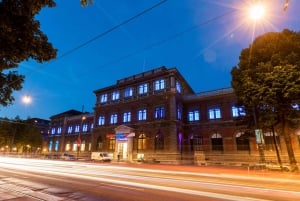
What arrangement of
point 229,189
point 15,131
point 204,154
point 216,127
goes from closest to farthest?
point 229,189 < point 204,154 < point 216,127 < point 15,131

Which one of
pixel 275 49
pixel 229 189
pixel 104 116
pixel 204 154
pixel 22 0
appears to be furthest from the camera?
pixel 104 116

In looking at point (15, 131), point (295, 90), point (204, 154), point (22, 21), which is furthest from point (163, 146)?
point (15, 131)

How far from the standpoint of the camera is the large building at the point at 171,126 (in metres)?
29.7

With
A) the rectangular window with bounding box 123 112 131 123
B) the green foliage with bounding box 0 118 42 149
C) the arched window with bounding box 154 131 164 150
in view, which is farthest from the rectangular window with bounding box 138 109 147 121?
the green foliage with bounding box 0 118 42 149

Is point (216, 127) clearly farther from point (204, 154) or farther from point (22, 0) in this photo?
point (22, 0)

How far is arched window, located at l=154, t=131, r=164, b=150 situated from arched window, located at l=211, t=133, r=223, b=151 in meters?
8.20

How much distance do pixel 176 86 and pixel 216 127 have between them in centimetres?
966

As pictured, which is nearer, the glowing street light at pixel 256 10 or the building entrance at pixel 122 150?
the glowing street light at pixel 256 10

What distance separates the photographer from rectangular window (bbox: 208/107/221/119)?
33.2 m

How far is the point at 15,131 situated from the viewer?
175ft

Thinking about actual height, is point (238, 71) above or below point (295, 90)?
above

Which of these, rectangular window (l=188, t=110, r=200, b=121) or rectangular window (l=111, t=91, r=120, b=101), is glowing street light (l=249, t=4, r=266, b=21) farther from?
rectangular window (l=111, t=91, r=120, b=101)

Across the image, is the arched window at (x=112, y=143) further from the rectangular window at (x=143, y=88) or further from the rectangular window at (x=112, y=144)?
the rectangular window at (x=143, y=88)

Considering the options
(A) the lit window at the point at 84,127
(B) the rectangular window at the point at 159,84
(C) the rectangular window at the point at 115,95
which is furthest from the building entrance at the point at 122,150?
(A) the lit window at the point at 84,127
